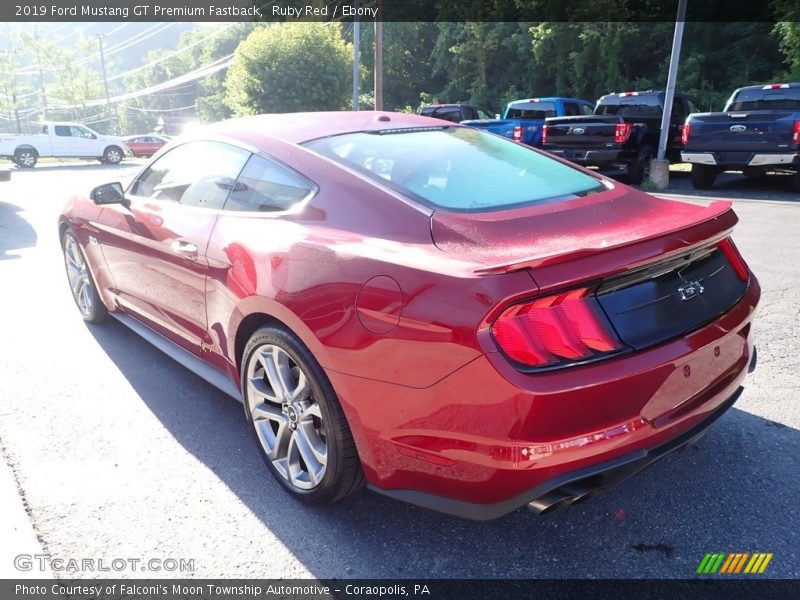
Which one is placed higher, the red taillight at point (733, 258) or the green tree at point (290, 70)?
the green tree at point (290, 70)

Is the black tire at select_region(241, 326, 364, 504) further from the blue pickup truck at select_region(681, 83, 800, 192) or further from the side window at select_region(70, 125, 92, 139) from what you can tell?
the side window at select_region(70, 125, 92, 139)

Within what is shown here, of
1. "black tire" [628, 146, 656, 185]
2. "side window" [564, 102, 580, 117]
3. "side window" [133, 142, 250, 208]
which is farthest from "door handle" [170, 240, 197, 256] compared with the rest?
"side window" [564, 102, 580, 117]

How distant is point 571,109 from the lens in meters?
16.4

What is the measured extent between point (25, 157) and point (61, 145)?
185 centimetres

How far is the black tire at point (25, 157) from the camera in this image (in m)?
25.9

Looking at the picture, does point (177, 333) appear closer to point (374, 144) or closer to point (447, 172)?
point (374, 144)

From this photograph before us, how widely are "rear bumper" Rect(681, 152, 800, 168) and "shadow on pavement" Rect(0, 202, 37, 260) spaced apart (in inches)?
415

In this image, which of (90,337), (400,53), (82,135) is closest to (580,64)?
(400,53)

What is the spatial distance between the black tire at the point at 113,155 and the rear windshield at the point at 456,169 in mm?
29378

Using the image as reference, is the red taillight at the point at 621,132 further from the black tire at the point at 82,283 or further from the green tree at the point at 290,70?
the green tree at the point at 290,70

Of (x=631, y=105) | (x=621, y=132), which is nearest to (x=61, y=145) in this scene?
(x=631, y=105)

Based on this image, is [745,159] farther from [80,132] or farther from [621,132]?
[80,132]

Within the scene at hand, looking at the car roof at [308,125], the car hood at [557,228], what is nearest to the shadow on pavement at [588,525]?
the car hood at [557,228]

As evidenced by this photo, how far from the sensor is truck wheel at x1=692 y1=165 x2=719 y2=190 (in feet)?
38.3
